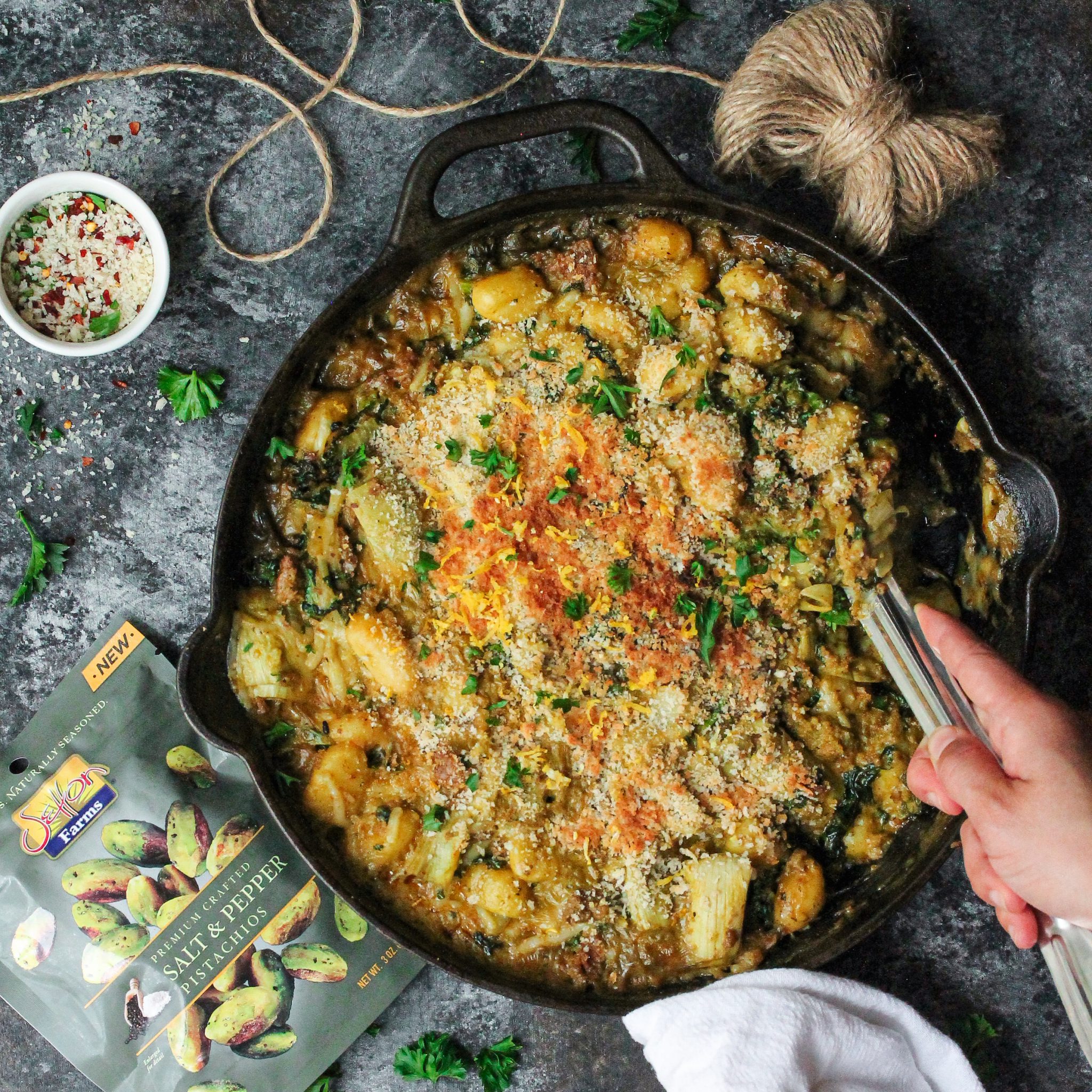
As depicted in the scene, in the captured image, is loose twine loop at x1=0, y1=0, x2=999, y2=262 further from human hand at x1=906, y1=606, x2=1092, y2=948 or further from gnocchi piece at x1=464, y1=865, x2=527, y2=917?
gnocchi piece at x1=464, y1=865, x2=527, y2=917

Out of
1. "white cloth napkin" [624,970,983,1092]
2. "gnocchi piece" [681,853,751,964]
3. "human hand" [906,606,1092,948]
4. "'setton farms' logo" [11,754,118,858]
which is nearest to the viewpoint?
"human hand" [906,606,1092,948]

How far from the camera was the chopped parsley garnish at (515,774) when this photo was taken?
2.48m

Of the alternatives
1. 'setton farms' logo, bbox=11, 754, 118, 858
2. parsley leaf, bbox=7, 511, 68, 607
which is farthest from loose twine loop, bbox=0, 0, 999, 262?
'setton farms' logo, bbox=11, 754, 118, 858

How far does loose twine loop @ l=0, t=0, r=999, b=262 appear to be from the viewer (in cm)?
254

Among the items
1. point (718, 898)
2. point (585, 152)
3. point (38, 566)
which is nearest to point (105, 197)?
point (38, 566)

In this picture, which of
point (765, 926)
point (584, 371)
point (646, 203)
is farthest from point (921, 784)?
point (646, 203)

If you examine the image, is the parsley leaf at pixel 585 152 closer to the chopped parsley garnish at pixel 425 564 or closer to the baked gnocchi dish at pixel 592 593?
the baked gnocchi dish at pixel 592 593

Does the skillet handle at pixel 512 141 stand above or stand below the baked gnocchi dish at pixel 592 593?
above

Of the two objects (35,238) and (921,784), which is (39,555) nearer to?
(35,238)

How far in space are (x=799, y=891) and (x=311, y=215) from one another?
2.47 metres

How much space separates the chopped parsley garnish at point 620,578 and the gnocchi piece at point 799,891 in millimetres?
896

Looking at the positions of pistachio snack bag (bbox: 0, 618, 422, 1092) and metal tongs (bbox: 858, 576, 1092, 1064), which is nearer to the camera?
metal tongs (bbox: 858, 576, 1092, 1064)

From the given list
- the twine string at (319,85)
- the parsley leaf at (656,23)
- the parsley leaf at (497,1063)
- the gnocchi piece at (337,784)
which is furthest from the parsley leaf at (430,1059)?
the parsley leaf at (656,23)

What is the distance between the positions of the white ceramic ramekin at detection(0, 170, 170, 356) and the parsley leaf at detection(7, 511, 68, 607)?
60 cm
